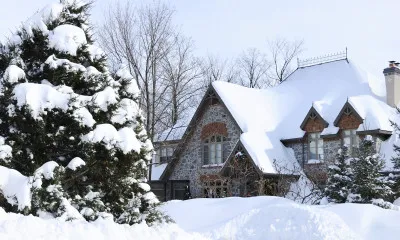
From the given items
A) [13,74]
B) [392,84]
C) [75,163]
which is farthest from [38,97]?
[392,84]

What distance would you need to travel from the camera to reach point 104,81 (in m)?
11.0

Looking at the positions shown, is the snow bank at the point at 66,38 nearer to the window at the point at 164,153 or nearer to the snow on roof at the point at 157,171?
the snow on roof at the point at 157,171

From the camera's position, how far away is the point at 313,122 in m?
26.4

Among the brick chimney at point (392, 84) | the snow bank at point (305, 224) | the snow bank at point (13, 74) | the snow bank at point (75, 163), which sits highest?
the brick chimney at point (392, 84)

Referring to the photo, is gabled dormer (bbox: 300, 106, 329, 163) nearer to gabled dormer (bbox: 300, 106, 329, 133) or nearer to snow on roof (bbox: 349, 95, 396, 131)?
gabled dormer (bbox: 300, 106, 329, 133)

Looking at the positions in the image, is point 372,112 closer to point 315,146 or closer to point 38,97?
point 315,146

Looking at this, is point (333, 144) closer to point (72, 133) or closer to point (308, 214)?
point (308, 214)

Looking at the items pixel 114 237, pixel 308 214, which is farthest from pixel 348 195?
pixel 114 237

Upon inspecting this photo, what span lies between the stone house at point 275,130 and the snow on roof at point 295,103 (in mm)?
51

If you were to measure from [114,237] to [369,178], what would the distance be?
1143cm

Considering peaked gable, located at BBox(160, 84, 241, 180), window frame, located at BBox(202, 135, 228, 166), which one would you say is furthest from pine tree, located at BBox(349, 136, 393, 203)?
window frame, located at BBox(202, 135, 228, 166)

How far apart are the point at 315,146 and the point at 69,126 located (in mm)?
18570

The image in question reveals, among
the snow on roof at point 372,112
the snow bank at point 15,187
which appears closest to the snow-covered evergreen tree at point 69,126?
the snow bank at point 15,187

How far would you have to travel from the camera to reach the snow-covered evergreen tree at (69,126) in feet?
31.6
